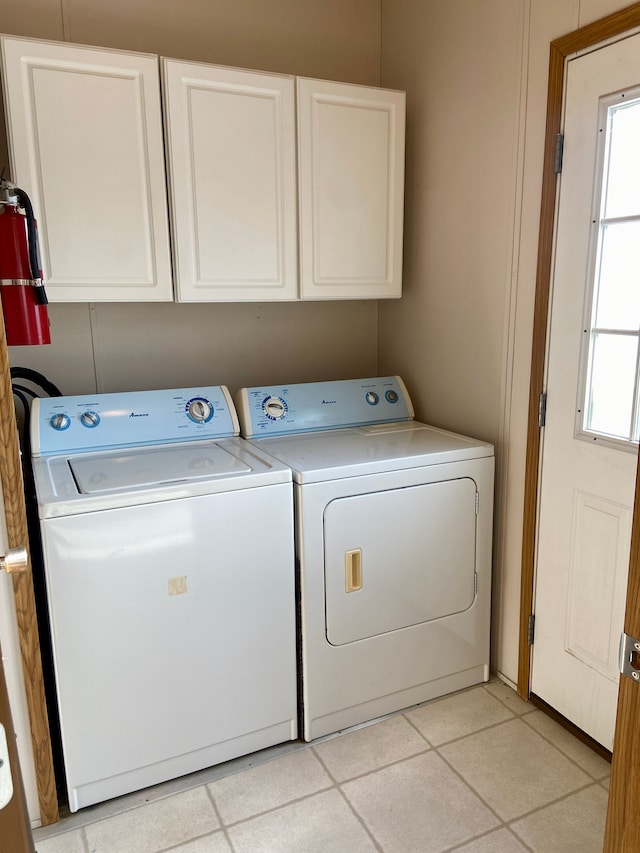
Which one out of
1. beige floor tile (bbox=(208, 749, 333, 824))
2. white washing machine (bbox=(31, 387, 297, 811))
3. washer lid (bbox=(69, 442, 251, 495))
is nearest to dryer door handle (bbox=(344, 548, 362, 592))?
white washing machine (bbox=(31, 387, 297, 811))

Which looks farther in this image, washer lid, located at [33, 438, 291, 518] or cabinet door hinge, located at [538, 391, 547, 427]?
cabinet door hinge, located at [538, 391, 547, 427]

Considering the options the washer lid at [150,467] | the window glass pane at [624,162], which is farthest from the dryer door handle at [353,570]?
the window glass pane at [624,162]

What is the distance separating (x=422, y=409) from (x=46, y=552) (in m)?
1.60

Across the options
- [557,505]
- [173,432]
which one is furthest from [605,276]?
[173,432]

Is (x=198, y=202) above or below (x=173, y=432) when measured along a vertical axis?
above

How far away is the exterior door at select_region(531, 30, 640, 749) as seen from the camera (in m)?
1.71

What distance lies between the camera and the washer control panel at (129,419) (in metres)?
2.10

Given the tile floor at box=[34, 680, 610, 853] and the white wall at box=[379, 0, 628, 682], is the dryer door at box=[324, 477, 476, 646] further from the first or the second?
the tile floor at box=[34, 680, 610, 853]

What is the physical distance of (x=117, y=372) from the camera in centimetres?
245

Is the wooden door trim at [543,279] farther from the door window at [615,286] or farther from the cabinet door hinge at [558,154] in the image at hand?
the door window at [615,286]

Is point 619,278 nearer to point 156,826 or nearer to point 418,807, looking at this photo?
point 418,807

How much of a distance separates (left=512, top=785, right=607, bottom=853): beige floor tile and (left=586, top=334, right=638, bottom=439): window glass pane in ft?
3.46

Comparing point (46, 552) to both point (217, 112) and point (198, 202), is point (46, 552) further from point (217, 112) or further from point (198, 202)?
point (217, 112)

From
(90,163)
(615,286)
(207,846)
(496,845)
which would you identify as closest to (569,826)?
(496,845)
